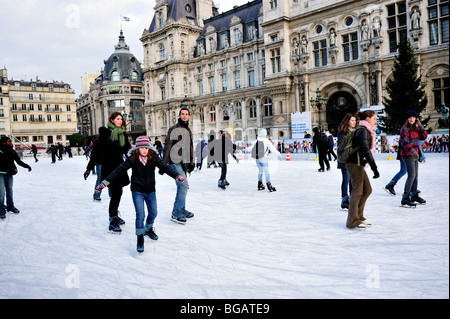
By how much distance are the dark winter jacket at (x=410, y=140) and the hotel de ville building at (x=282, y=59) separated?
18.8 m

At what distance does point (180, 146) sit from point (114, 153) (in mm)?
1181

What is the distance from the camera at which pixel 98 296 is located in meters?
3.27

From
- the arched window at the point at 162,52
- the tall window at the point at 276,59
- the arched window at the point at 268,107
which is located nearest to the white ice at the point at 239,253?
the tall window at the point at 276,59

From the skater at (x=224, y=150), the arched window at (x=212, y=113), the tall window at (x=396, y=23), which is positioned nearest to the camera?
the skater at (x=224, y=150)

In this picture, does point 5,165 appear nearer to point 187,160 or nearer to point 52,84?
point 187,160

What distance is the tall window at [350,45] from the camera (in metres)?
28.0

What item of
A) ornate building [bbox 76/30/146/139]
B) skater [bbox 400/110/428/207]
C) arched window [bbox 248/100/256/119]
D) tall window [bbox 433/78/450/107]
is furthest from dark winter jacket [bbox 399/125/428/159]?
ornate building [bbox 76/30/146/139]

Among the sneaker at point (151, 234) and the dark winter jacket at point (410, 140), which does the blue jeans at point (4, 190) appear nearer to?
the sneaker at point (151, 234)

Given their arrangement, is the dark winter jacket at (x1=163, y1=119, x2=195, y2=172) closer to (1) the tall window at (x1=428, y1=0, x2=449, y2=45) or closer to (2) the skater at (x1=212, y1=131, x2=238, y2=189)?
(2) the skater at (x1=212, y1=131, x2=238, y2=189)

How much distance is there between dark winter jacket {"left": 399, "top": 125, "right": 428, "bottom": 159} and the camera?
6594 millimetres

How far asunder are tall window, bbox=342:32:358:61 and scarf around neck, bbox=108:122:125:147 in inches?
1057
